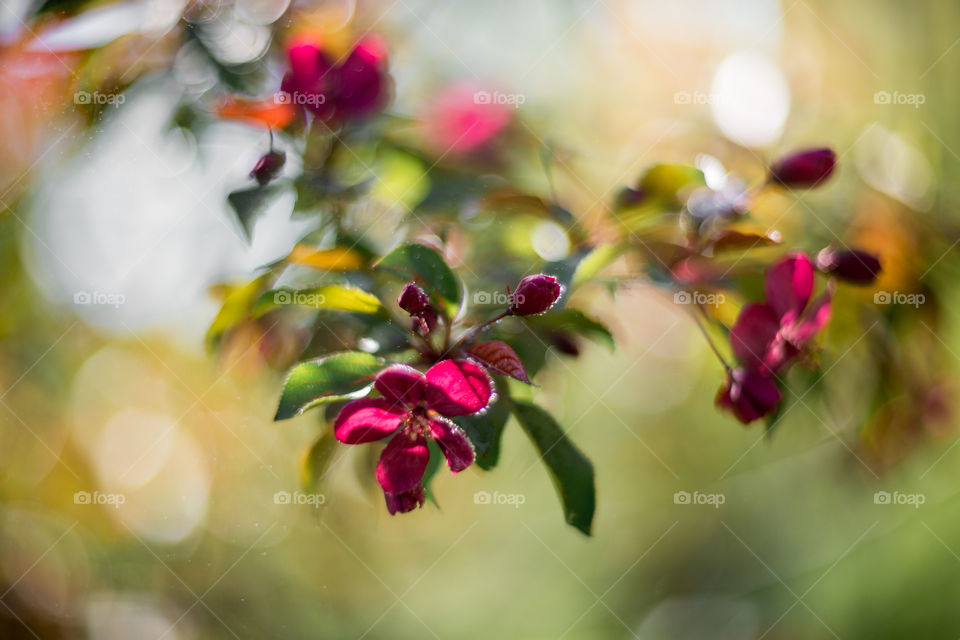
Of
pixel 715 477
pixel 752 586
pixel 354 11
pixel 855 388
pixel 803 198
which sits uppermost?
pixel 354 11

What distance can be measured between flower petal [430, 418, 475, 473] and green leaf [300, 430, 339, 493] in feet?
0.60

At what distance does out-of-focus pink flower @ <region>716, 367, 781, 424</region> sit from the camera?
0.77m

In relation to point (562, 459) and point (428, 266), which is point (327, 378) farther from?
point (562, 459)

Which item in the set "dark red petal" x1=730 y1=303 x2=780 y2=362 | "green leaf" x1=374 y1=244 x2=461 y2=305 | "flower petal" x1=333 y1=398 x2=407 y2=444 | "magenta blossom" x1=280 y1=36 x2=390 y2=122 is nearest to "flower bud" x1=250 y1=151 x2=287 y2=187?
"magenta blossom" x1=280 y1=36 x2=390 y2=122

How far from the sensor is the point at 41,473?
1.46 meters

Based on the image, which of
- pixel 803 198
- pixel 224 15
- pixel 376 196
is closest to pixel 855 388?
pixel 803 198

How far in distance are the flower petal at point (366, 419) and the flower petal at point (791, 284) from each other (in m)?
0.48

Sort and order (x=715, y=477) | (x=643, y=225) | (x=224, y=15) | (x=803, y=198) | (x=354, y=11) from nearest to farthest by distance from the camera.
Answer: (x=643, y=225) < (x=224, y=15) < (x=354, y=11) < (x=803, y=198) < (x=715, y=477)

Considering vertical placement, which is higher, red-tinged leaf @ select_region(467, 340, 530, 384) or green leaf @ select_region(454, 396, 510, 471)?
red-tinged leaf @ select_region(467, 340, 530, 384)

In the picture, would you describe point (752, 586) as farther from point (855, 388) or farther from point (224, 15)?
point (224, 15)

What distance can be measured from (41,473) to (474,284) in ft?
3.77

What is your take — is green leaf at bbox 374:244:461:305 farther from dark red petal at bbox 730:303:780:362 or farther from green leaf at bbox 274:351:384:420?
dark red petal at bbox 730:303:780:362

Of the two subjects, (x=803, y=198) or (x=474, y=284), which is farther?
(x=803, y=198)

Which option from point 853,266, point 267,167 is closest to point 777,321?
point 853,266
